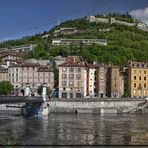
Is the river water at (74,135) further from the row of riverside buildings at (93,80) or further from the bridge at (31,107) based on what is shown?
the row of riverside buildings at (93,80)

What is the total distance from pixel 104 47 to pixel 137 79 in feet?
150

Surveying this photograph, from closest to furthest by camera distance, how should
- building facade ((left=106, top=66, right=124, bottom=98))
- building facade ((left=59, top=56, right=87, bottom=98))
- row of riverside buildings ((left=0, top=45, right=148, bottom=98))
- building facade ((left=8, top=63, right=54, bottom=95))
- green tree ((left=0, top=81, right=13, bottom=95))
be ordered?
building facade ((left=59, top=56, right=87, bottom=98))
row of riverside buildings ((left=0, top=45, right=148, bottom=98))
building facade ((left=106, top=66, right=124, bottom=98))
green tree ((left=0, top=81, right=13, bottom=95))
building facade ((left=8, top=63, right=54, bottom=95))

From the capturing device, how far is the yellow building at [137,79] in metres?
105

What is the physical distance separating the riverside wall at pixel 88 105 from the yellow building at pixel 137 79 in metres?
14.0

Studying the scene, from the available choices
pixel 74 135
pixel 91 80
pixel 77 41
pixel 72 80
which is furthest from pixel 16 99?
pixel 77 41

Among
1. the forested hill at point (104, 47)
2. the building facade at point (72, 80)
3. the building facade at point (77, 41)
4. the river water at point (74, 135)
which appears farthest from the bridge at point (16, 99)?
the building facade at point (77, 41)

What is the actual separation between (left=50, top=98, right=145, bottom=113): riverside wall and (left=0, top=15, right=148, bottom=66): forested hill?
33.1 meters

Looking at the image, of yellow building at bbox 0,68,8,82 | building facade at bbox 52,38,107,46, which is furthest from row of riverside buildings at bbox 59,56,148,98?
building facade at bbox 52,38,107,46

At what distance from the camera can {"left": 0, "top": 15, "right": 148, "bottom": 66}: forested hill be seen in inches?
5330

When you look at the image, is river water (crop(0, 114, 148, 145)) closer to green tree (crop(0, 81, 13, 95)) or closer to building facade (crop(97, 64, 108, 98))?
building facade (crop(97, 64, 108, 98))

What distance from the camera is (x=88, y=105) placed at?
91.2 metres

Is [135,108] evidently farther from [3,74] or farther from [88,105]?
[3,74]

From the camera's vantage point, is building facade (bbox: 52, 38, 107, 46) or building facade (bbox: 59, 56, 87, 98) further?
building facade (bbox: 52, 38, 107, 46)

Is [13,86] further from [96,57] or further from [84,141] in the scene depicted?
[84,141]
